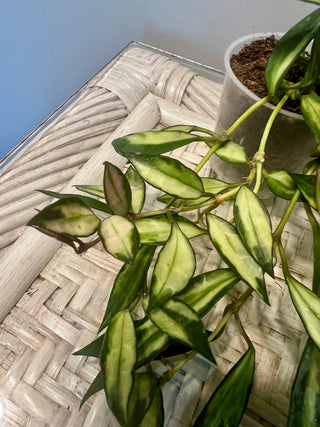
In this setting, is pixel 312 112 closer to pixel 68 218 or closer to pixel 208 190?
pixel 208 190

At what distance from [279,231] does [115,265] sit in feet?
0.75

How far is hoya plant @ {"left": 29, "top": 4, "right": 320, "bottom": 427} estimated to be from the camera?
27cm

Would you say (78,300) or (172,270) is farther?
(78,300)

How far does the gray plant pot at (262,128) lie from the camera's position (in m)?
0.43

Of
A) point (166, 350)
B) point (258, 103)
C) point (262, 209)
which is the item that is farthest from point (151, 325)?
point (258, 103)

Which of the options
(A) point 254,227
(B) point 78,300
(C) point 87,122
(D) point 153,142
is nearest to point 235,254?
(A) point 254,227

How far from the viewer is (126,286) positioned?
1.09 ft

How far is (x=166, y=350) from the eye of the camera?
0.33 metres

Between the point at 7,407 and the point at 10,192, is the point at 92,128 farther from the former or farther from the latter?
the point at 7,407

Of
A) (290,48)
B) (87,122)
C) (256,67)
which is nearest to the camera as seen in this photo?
(290,48)

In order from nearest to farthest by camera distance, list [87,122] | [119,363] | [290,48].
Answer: [119,363] < [290,48] < [87,122]

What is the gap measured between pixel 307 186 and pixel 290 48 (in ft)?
0.45

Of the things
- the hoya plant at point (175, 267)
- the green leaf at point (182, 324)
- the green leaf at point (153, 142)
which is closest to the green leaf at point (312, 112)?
the hoya plant at point (175, 267)

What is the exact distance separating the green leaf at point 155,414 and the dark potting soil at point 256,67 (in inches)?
13.6
